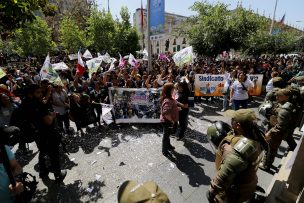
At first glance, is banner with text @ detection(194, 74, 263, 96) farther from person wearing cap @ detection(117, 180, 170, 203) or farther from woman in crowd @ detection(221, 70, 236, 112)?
person wearing cap @ detection(117, 180, 170, 203)

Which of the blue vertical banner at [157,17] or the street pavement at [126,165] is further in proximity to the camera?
the blue vertical banner at [157,17]

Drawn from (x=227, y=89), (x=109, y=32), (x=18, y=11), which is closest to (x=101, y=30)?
(x=109, y=32)

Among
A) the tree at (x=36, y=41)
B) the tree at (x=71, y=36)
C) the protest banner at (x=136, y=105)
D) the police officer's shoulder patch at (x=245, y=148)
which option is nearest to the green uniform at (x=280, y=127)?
the police officer's shoulder patch at (x=245, y=148)

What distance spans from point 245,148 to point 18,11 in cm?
442

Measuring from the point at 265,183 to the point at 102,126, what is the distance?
5069 millimetres

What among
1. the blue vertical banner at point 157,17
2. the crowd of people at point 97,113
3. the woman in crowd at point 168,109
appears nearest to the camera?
the crowd of people at point 97,113

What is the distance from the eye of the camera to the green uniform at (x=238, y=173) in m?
2.32

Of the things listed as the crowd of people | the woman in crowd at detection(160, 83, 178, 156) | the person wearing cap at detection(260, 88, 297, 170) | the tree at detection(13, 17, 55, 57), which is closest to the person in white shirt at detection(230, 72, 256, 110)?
the crowd of people

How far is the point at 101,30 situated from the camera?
2972cm

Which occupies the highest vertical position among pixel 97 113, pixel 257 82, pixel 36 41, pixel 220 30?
pixel 220 30

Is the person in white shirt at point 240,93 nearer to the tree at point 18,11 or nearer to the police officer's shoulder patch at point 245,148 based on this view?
the police officer's shoulder patch at point 245,148

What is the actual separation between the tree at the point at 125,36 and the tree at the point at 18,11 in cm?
2605

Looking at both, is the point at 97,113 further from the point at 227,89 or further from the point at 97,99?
the point at 227,89

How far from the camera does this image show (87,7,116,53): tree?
2939cm
